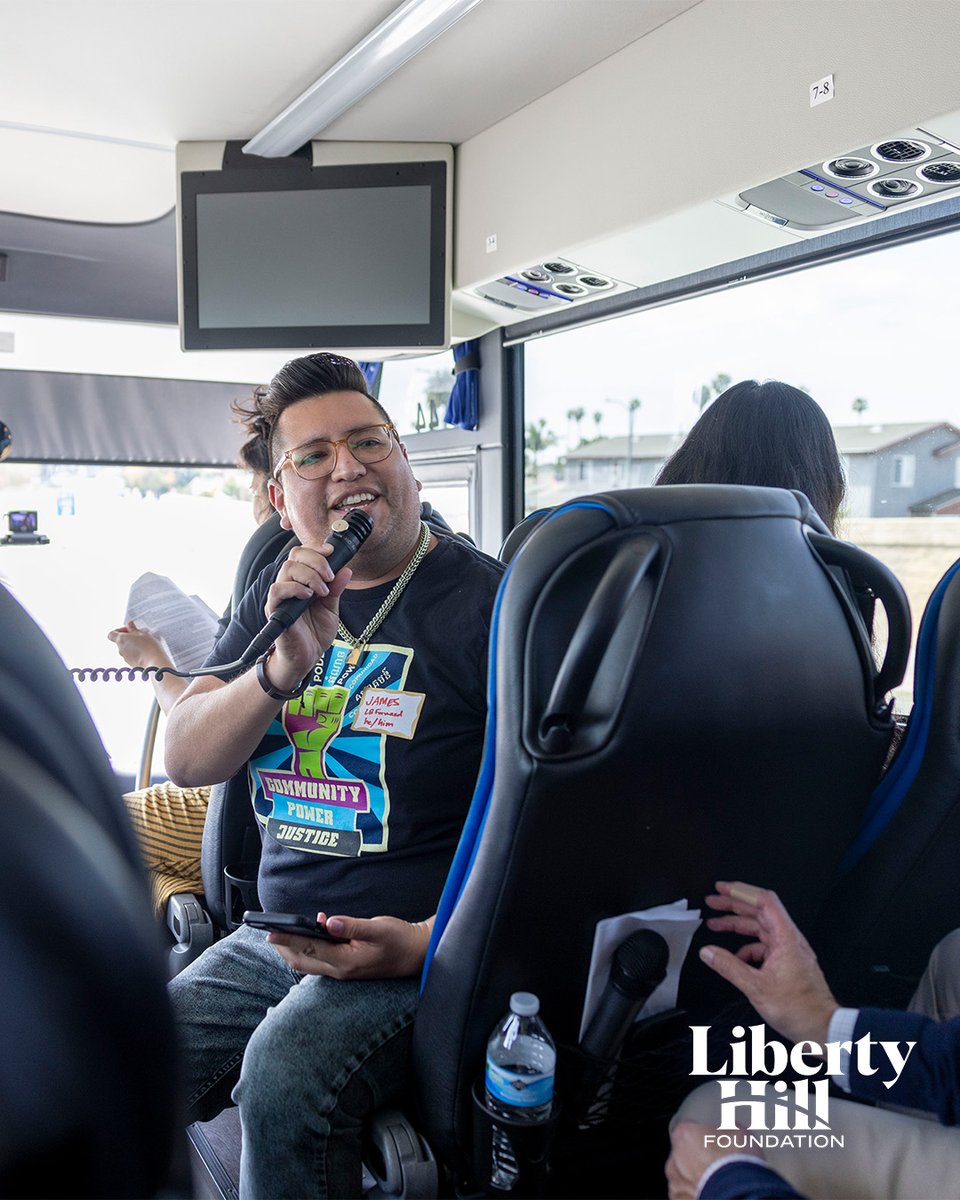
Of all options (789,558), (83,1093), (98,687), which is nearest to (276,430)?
(789,558)

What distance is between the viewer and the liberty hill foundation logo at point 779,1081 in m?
1.08

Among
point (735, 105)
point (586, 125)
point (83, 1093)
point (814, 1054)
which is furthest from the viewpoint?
point (586, 125)

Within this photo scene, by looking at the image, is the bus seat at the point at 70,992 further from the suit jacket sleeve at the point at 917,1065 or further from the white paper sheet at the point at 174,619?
the white paper sheet at the point at 174,619

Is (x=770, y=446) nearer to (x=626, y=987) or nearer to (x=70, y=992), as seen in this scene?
(x=626, y=987)

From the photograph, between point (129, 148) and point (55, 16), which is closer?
point (55, 16)

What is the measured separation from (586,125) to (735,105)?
60 centimetres

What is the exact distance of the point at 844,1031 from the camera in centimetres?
109

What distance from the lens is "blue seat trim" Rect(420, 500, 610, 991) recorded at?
976 mm

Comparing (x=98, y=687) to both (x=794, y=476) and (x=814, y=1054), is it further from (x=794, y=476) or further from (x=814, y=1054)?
(x=814, y=1054)

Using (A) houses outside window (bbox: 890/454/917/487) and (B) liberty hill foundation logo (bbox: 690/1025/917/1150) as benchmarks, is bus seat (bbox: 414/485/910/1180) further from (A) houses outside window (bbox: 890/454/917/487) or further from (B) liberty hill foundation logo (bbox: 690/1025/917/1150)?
(A) houses outside window (bbox: 890/454/917/487)

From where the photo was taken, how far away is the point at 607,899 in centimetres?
103

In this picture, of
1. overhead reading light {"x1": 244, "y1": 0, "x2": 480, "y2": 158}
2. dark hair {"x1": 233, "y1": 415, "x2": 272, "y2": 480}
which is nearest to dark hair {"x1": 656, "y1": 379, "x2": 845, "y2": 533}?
dark hair {"x1": 233, "y1": 415, "x2": 272, "y2": 480}

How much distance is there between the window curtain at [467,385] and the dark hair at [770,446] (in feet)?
6.81

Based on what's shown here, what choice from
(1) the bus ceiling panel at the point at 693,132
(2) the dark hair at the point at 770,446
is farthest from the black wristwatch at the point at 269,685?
(1) the bus ceiling panel at the point at 693,132
